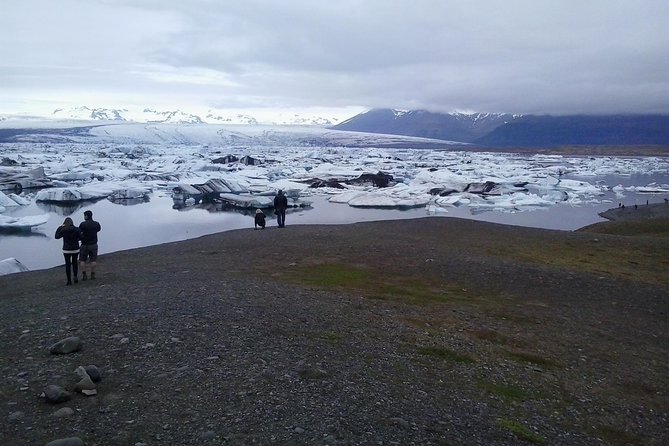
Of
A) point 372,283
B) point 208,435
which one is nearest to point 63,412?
point 208,435

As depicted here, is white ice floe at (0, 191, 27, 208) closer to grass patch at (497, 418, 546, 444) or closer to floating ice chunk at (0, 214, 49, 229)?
floating ice chunk at (0, 214, 49, 229)

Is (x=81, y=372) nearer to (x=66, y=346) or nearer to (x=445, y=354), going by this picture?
(x=66, y=346)

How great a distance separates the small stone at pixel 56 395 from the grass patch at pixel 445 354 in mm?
4419

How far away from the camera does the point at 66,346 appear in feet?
21.3

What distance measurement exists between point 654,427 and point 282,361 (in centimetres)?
438

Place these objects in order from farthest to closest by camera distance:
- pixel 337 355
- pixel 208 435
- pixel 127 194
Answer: pixel 127 194 → pixel 337 355 → pixel 208 435

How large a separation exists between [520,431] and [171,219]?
26.0 meters

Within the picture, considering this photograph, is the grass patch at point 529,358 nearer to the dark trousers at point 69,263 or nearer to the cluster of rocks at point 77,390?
the cluster of rocks at point 77,390

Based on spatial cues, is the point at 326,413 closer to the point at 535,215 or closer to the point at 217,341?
the point at 217,341

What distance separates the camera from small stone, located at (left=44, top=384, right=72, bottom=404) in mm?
5250

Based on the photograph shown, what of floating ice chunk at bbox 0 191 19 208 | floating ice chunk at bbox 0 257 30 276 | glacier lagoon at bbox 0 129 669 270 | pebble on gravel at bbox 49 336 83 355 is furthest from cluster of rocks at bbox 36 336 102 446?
floating ice chunk at bbox 0 191 19 208

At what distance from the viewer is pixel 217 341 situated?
7.09 meters

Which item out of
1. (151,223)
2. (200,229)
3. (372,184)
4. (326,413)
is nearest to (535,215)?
(372,184)

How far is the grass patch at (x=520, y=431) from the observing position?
5.62 metres
